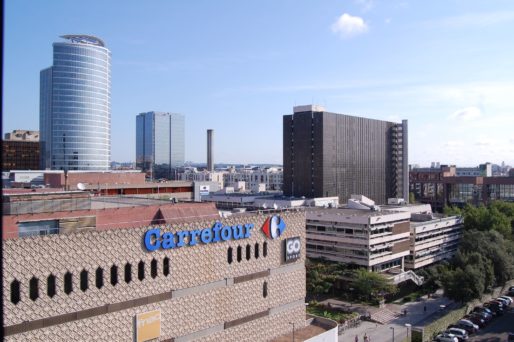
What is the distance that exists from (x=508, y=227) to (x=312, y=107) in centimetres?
5078

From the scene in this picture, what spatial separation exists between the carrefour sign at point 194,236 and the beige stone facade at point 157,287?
383 mm

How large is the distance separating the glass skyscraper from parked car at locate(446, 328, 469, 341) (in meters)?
127

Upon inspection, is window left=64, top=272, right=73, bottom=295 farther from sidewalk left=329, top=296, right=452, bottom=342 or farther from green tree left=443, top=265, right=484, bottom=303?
green tree left=443, top=265, right=484, bottom=303

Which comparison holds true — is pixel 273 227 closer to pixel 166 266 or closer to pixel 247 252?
pixel 247 252

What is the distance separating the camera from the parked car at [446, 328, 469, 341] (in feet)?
162

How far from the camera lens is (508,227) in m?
89.8

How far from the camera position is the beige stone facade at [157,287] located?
Answer: 26641 millimetres

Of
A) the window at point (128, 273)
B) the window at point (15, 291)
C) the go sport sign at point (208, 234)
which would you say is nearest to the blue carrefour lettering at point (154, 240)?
the go sport sign at point (208, 234)

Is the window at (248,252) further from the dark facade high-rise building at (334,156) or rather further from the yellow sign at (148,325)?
the dark facade high-rise building at (334,156)

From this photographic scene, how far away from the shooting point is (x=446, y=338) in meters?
47.8

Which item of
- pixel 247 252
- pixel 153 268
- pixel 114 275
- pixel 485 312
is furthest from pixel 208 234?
pixel 485 312

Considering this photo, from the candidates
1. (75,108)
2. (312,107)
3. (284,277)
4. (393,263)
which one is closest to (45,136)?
(75,108)

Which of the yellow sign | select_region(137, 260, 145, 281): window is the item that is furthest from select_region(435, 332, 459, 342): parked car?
select_region(137, 260, 145, 281): window

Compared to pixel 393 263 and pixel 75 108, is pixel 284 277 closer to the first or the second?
pixel 393 263
